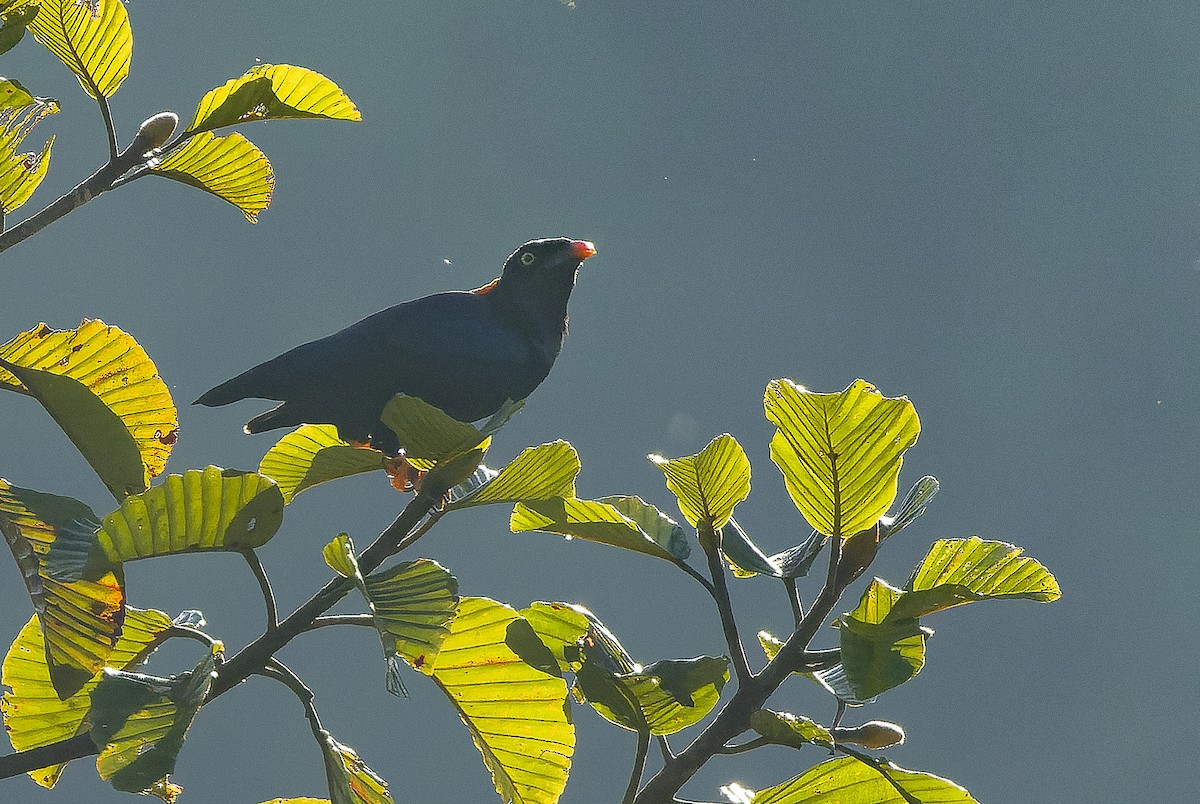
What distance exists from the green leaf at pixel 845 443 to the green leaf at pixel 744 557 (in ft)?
0.41

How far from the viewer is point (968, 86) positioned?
52.8 m

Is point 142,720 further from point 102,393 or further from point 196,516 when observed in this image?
point 102,393

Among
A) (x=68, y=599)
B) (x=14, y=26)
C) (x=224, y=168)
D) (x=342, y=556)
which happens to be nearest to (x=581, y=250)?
(x=224, y=168)

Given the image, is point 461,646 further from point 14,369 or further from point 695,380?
point 695,380

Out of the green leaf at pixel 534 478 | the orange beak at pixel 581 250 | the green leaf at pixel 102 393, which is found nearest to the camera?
the green leaf at pixel 534 478

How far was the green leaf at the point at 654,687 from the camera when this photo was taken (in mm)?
1352

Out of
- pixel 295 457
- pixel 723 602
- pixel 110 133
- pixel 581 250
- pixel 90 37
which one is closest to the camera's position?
pixel 723 602

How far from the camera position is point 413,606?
1.33 metres

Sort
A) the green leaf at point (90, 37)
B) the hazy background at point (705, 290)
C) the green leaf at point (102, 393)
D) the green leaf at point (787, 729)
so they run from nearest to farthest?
1. the green leaf at point (787, 729)
2. the green leaf at point (102, 393)
3. the green leaf at point (90, 37)
4. the hazy background at point (705, 290)

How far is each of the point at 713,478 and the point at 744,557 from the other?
0.11 meters

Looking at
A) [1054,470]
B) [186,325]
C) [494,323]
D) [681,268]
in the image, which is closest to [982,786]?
[1054,470]

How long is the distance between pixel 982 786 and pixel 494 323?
42230 millimetres

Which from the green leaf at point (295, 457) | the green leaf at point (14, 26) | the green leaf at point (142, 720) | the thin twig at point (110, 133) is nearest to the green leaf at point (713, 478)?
the green leaf at point (295, 457)

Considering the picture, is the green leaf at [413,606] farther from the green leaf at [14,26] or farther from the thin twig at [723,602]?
the green leaf at [14,26]
